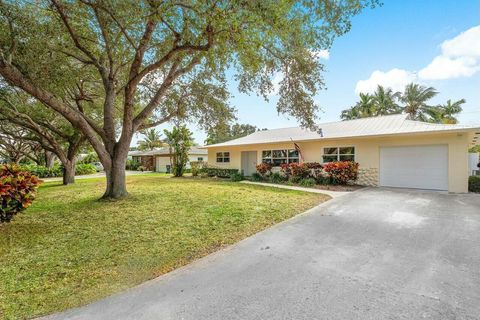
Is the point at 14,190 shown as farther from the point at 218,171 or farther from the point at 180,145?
the point at 180,145

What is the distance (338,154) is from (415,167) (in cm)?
364

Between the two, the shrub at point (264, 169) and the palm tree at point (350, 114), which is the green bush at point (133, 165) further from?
the palm tree at point (350, 114)

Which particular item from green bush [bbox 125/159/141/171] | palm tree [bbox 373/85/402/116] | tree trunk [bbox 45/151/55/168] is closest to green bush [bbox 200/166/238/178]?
green bush [bbox 125/159/141/171]

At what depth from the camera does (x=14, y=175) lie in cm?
591

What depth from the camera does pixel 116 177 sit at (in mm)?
9016

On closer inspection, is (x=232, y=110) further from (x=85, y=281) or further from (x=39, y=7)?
(x=85, y=281)

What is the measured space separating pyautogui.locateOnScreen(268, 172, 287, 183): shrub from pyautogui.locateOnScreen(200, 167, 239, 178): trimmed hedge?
3.58m

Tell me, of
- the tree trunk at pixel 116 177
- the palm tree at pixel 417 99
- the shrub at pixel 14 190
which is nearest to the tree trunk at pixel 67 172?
the tree trunk at pixel 116 177

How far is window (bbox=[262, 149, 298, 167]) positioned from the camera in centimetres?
1565

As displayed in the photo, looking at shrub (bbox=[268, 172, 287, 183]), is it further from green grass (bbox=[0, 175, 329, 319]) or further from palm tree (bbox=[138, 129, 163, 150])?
palm tree (bbox=[138, 129, 163, 150])

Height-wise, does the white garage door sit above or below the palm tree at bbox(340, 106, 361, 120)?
below

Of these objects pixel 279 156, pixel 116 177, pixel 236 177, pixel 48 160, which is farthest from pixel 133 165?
pixel 116 177

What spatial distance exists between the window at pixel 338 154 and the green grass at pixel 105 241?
6.06m

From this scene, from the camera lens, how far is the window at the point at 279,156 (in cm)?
1565
